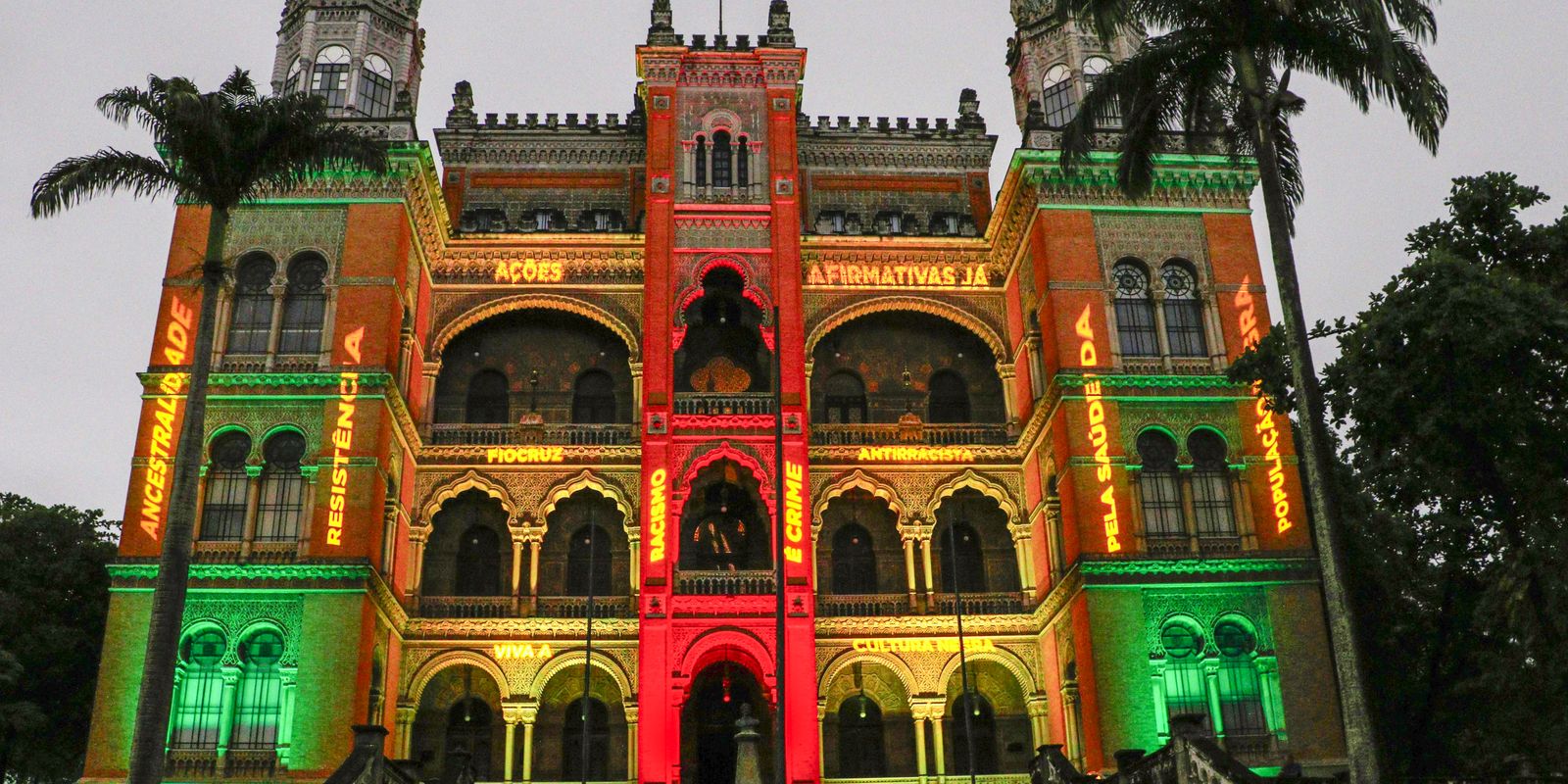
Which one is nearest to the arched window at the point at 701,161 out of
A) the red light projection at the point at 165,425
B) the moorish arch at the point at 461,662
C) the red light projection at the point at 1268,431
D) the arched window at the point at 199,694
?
the red light projection at the point at 165,425

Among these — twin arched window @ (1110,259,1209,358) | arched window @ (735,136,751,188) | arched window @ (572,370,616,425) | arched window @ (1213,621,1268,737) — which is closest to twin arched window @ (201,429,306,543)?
arched window @ (572,370,616,425)

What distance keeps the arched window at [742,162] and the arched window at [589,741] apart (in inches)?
617

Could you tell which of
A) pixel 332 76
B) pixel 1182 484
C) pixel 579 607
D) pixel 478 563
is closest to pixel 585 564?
pixel 579 607

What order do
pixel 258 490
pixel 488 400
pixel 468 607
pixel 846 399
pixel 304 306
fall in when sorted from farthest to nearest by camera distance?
pixel 846 399
pixel 488 400
pixel 468 607
pixel 304 306
pixel 258 490

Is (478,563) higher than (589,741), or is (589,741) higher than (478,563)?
(478,563)

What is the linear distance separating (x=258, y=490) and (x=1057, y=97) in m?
25.0

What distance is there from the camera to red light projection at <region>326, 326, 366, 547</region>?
106 feet

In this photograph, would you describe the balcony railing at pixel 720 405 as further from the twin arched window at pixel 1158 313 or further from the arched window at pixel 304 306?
the twin arched window at pixel 1158 313

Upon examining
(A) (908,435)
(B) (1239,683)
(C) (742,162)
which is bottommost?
(B) (1239,683)

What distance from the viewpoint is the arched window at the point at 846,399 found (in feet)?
135

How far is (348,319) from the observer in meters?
34.4

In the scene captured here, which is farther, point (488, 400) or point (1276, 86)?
point (488, 400)

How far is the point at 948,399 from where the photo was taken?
137 ft

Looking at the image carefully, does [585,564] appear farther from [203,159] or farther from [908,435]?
[203,159]
